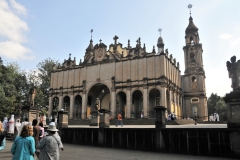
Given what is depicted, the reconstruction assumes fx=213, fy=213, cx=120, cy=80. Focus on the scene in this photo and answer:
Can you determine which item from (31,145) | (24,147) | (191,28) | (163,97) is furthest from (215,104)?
(24,147)

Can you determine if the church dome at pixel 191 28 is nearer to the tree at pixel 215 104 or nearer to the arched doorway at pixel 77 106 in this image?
the arched doorway at pixel 77 106

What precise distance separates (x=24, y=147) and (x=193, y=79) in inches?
1669

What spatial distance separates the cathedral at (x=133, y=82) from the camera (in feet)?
110

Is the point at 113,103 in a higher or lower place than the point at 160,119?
higher

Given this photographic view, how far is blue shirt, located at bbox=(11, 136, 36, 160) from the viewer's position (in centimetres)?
476

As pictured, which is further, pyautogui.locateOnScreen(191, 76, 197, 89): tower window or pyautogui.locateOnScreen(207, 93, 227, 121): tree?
pyautogui.locateOnScreen(207, 93, 227, 121): tree

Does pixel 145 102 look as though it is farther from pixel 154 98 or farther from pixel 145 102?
pixel 154 98

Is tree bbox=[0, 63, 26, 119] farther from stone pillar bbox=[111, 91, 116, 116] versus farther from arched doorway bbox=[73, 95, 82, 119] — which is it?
stone pillar bbox=[111, 91, 116, 116]

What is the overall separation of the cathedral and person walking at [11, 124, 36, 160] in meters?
27.6

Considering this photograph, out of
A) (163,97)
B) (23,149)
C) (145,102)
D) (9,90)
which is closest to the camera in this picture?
(23,149)

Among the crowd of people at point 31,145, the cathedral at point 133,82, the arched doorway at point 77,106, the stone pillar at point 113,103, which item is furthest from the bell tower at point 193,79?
the crowd of people at point 31,145

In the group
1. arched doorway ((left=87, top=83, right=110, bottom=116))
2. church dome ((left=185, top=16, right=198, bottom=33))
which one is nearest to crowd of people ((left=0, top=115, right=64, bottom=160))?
arched doorway ((left=87, top=83, right=110, bottom=116))

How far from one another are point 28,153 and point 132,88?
3009 cm

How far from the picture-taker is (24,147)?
15.8ft
